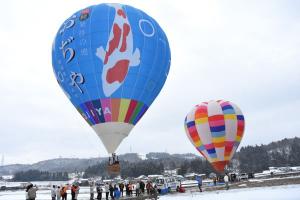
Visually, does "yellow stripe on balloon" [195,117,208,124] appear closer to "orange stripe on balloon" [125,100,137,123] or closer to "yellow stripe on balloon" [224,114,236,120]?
"yellow stripe on balloon" [224,114,236,120]

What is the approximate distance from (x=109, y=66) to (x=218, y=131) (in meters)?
15.4

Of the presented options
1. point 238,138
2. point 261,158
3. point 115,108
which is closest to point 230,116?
point 238,138

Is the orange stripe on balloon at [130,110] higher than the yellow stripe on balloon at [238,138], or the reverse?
the orange stripe on balloon at [130,110]

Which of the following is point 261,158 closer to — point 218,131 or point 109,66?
point 218,131

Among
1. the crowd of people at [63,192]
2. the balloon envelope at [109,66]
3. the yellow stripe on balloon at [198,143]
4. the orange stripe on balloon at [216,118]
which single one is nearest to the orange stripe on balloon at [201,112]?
the orange stripe on balloon at [216,118]

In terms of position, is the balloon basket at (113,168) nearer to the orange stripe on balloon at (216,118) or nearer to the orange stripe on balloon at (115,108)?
the orange stripe on balloon at (115,108)

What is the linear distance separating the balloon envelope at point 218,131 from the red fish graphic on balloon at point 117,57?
14.4m

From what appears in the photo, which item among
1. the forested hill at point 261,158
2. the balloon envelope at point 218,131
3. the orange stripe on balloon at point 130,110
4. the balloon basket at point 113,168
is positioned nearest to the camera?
the balloon basket at point 113,168

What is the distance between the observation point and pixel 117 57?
22.3 meters

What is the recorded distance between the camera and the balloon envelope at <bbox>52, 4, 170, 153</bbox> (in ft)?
72.8

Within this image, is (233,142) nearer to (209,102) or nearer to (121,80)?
(209,102)

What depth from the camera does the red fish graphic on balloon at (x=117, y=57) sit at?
22203 mm

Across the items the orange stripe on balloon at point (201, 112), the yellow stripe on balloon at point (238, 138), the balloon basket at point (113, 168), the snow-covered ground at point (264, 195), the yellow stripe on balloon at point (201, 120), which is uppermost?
the orange stripe on balloon at point (201, 112)

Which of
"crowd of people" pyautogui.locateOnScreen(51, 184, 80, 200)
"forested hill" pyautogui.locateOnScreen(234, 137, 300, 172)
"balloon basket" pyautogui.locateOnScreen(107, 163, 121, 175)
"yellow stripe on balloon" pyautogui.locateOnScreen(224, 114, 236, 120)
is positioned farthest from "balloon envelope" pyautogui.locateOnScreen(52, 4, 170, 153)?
"forested hill" pyautogui.locateOnScreen(234, 137, 300, 172)
